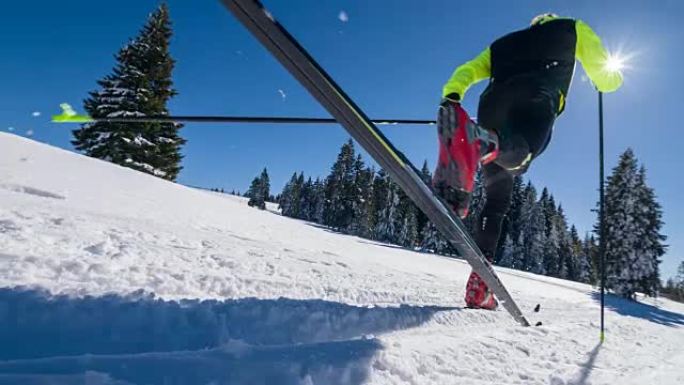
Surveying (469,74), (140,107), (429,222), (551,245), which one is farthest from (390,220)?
(469,74)

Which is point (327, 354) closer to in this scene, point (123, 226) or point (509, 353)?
point (509, 353)

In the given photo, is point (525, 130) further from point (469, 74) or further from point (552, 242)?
point (552, 242)

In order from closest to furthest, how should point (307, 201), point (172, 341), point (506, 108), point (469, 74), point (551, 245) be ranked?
1. point (172, 341)
2. point (506, 108)
3. point (469, 74)
4. point (551, 245)
5. point (307, 201)

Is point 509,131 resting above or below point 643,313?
above

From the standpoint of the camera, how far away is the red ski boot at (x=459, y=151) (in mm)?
2033

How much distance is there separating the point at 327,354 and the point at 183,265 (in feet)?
5.04

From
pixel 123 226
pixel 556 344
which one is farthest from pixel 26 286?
pixel 556 344

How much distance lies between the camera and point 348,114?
1.65m

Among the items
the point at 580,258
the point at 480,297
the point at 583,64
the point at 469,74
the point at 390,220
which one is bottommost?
the point at 480,297

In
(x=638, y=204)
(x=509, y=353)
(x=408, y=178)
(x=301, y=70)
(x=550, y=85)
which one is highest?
(x=638, y=204)

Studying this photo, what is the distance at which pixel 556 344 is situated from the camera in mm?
2109

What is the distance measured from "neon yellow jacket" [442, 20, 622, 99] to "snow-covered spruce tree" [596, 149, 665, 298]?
2395 cm

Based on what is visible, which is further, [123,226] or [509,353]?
[123,226]

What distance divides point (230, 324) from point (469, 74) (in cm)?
245
